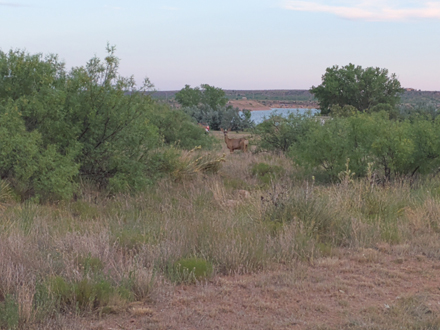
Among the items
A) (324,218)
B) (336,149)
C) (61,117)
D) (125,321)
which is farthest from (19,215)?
(336,149)

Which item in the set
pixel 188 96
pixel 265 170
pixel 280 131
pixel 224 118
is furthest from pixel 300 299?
pixel 188 96

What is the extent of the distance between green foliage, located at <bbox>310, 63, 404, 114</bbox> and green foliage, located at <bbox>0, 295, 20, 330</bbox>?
145 ft

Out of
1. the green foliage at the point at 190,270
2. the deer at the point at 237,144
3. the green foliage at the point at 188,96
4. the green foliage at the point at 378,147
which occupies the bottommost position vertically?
the green foliage at the point at 190,270

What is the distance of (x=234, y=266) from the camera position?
5.71 meters

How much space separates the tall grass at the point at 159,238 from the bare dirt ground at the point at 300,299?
0.22m

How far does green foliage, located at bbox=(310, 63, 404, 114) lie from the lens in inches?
1820

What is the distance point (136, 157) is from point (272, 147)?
28.0 feet

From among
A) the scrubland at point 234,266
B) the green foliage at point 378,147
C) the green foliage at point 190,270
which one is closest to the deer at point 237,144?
the green foliage at point 378,147

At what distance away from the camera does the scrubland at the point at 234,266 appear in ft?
14.4

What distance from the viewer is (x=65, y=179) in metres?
9.12

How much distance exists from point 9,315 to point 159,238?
2495mm

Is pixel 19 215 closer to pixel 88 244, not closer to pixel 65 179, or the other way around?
pixel 65 179

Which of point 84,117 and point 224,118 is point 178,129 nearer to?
point 84,117

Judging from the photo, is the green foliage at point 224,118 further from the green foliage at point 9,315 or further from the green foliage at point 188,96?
the green foliage at point 9,315
